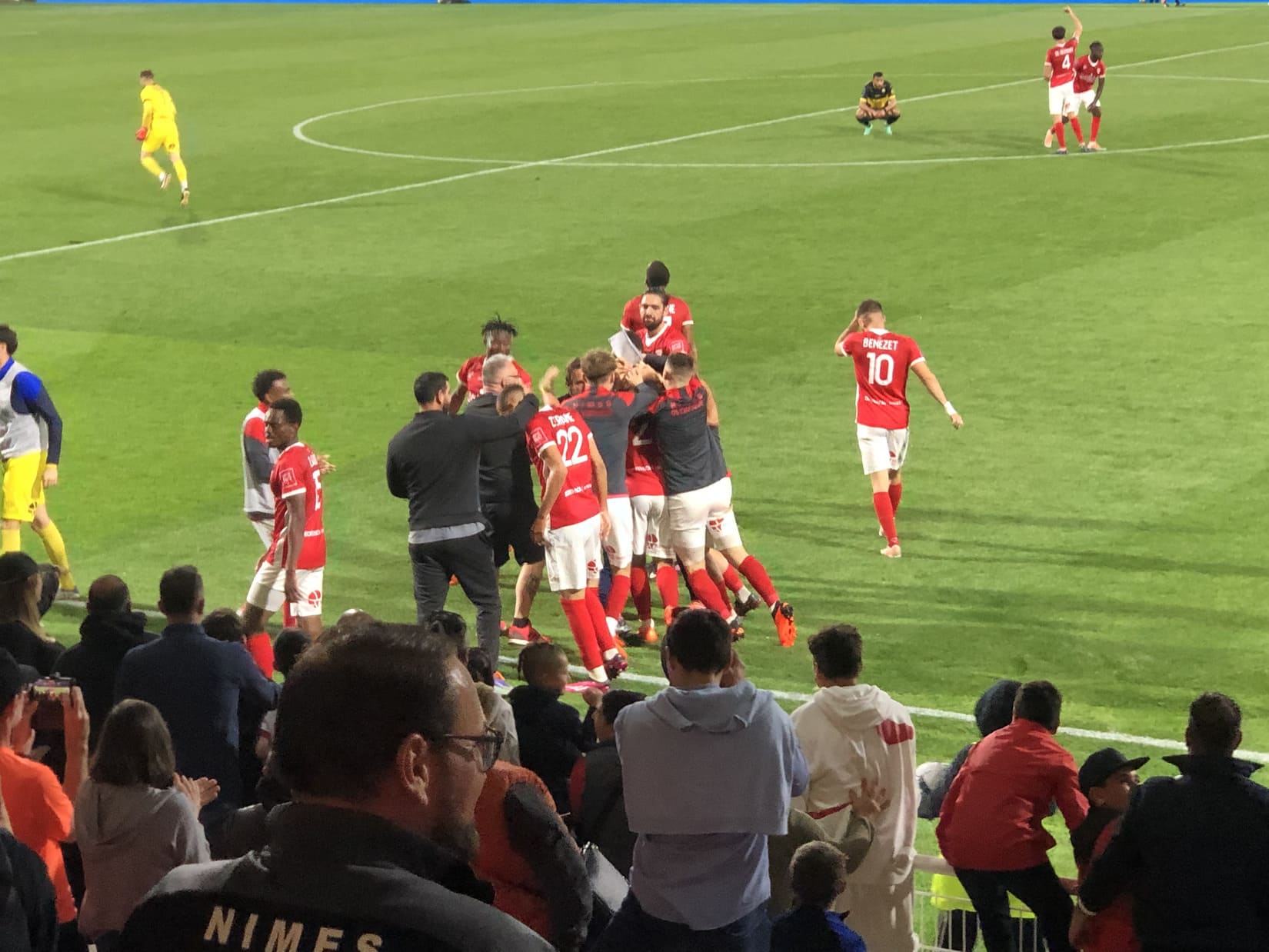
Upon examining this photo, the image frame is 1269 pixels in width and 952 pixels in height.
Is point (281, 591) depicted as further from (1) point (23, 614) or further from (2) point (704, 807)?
(2) point (704, 807)

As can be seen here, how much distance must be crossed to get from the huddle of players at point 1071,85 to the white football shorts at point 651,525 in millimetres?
20601

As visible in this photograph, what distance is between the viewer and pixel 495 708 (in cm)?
600

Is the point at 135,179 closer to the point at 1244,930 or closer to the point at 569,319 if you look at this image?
the point at 569,319

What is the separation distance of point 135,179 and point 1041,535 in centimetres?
2231

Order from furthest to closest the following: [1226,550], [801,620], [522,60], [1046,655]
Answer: [522,60] < [1226,550] < [801,620] < [1046,655]

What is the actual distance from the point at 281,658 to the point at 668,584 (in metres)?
5.02

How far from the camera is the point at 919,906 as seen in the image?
315 inches

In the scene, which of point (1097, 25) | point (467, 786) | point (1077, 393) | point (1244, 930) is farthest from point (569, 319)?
point (1097, 25)

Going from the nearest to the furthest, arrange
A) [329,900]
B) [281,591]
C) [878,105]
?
[329,900], [281,591], [878,105]

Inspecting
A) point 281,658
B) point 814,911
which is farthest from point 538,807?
point 281,658

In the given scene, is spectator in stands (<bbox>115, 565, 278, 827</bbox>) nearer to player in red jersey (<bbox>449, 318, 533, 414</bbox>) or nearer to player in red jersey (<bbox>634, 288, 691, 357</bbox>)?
player in red jersey (<bbox>449, 318, 533, 414</bbox>)

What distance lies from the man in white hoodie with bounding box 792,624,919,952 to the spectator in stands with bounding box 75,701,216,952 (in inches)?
91.2

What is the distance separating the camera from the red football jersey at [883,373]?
46.5ft

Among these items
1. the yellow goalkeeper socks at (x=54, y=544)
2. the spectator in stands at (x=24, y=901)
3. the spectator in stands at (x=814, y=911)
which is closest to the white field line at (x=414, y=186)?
the yellow goalkeeper socks at (x=54, y=544)
